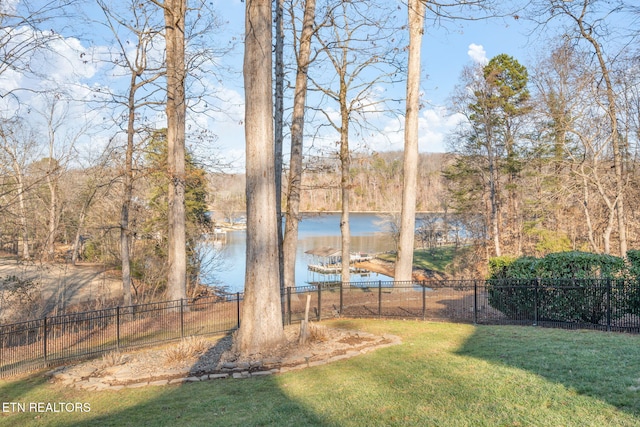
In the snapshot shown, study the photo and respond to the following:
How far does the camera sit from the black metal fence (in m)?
9.14

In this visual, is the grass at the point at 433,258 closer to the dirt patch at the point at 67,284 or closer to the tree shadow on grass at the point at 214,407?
the dirt patch at the point at 67,284

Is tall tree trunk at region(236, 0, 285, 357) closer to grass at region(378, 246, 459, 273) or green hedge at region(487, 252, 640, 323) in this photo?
green hedge at region(487, 252, 640, 323)

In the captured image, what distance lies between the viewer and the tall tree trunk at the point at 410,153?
1457 centimetres

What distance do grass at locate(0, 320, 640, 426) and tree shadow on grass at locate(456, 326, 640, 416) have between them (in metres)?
0.01

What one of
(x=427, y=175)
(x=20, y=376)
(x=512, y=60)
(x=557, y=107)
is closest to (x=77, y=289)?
(x=20, y=376)

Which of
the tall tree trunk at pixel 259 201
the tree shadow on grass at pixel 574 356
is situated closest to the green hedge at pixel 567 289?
the tree shadow on grass at pixel 574 356

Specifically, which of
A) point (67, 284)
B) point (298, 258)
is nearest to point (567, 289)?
point (67, 284)

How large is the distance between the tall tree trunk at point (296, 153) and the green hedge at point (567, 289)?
→ 612 centimetres

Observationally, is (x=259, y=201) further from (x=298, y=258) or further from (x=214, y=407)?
(x=298, y=258)

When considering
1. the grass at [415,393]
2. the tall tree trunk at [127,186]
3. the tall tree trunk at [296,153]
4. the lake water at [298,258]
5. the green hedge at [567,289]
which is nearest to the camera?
the grass at [415,393]

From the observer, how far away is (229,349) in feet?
26.8

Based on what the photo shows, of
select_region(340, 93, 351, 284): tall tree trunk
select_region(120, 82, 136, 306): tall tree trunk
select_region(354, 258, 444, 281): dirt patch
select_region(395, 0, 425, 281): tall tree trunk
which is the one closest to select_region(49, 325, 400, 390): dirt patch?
select_region(120, 82, 136, 306): tall tree trunk

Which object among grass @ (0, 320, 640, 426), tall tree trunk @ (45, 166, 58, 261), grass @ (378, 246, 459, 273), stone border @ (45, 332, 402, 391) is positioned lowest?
grass @ (378, 246, 459, 273)

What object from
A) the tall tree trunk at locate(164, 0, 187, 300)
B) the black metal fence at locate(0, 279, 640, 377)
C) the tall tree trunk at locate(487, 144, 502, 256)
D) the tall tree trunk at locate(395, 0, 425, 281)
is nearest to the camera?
the black metal fence at locate(0, 279, 640, 377)
